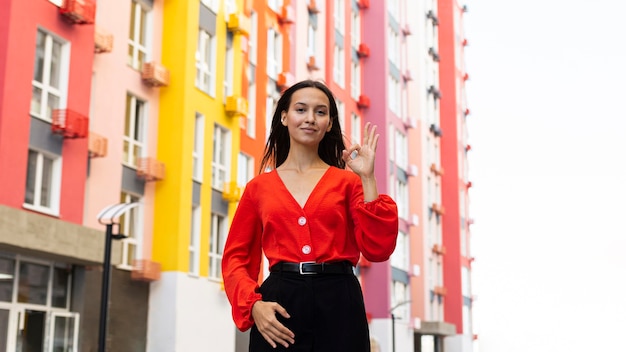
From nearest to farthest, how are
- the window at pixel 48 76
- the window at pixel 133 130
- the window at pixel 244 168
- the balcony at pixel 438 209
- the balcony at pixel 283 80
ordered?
1. the window at pixel 48 76
2. the window at pixel 133 130
3. the window at pixel 244 168
4. the balcony at pixel 283 80
5. the balcony at pixel 438 209

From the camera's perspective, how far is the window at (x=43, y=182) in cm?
2359

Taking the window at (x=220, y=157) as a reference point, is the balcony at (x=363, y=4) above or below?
above

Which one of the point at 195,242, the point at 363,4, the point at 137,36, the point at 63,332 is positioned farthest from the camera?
the point at 363,4

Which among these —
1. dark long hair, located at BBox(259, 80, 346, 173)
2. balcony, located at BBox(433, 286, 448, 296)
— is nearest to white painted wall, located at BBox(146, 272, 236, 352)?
dark long hair, located at BBox(259, 80, 346, 173)

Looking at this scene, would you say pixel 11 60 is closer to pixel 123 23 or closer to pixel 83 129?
pixel 83 129

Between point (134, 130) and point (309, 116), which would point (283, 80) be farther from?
point (309, 116)

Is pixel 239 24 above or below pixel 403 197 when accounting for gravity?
above

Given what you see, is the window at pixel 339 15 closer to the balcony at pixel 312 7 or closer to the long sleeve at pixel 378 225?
the balcony at pixel 312 7

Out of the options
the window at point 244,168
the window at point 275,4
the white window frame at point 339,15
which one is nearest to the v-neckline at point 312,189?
the window at point 244,168

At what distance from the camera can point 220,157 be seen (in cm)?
3384

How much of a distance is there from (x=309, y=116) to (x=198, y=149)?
2758cm

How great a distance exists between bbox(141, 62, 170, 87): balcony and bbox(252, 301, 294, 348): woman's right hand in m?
26.0

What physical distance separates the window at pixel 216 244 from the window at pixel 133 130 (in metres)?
4.27

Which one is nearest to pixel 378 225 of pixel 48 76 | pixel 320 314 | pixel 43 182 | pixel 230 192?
pixel 320 314
